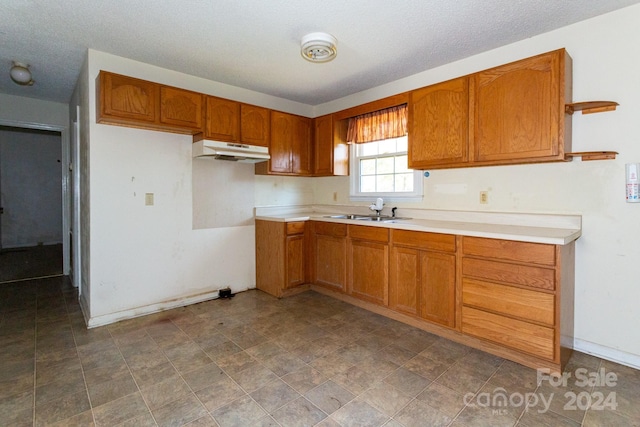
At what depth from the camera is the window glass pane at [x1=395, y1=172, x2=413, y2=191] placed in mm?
3424

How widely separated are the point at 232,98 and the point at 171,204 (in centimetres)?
138

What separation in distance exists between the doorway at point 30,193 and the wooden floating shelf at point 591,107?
7539mm

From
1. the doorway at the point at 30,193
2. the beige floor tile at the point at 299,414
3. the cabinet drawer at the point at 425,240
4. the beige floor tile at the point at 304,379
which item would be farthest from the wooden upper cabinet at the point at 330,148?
the doorway at the point at 30,193

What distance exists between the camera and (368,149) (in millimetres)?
3887

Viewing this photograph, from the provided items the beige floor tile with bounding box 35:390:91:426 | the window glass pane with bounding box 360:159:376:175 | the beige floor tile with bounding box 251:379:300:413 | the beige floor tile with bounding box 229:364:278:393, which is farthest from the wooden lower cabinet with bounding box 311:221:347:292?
the beige floor tile with bounding box 35:390:91:426

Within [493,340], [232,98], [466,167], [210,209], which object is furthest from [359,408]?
[232,98]

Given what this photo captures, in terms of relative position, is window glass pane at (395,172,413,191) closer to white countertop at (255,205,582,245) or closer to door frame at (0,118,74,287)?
white countertop at (255,205,582,245)

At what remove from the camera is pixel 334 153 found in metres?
3.90

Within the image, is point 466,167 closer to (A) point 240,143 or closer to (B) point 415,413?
(B) point 415,413

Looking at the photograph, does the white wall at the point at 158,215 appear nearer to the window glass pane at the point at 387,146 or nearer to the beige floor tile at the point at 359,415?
the window glass pane at the point at 387,146

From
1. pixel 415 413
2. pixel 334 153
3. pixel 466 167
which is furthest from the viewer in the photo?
pixel 334 153

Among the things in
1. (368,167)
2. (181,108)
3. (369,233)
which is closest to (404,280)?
(369,233)

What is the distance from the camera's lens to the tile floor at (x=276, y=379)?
1649 mm

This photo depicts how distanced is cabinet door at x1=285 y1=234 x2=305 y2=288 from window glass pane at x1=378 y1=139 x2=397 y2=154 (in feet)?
4.56
